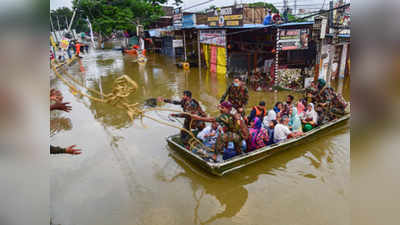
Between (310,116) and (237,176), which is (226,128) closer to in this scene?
(237,176)

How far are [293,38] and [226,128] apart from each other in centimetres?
828

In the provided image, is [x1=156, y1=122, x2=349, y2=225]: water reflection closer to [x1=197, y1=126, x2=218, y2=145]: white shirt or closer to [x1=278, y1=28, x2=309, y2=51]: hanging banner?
[x1=197, y1=126, x2=218, y2=145]: white shirt

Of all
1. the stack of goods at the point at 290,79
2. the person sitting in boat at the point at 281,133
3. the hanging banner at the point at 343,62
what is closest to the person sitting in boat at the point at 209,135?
the person sitting in boat at the point at 281,133

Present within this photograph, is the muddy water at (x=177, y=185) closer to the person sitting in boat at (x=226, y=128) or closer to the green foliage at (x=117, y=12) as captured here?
the person sitting in boat at (x=226, y=128)

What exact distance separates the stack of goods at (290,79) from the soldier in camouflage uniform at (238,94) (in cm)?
615

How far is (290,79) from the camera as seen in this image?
13977mm

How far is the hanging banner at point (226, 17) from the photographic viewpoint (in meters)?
15.2

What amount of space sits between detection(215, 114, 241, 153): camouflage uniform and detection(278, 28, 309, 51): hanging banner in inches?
314

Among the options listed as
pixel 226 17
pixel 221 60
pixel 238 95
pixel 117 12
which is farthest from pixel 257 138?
pixel 117 12

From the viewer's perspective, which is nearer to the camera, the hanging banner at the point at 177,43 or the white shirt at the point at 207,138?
the white shirt at the point at 207,138

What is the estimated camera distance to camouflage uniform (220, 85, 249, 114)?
27.6 ft
